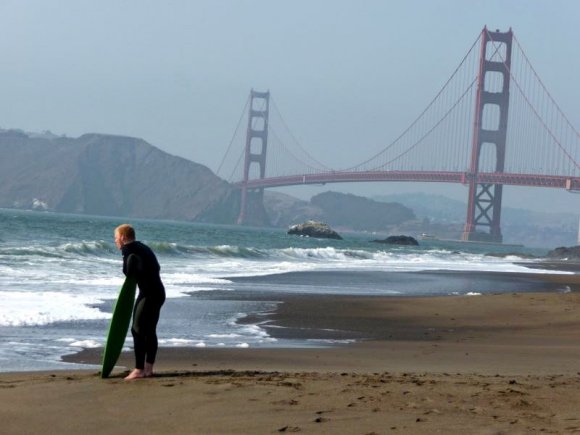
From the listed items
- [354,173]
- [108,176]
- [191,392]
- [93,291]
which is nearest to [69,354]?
[191,392]

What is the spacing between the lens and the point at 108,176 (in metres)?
127

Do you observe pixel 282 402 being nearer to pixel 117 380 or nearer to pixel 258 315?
pixel 117 380

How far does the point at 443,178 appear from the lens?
197ft

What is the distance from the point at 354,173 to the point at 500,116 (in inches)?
534

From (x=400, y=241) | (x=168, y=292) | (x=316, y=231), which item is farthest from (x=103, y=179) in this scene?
(x=168, y=292)

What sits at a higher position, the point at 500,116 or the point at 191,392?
the point at 500,116

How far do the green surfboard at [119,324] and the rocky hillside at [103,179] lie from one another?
103 metres

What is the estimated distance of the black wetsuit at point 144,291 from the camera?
560 cm

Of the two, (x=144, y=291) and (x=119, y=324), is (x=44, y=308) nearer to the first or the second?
(x=119, y=324)

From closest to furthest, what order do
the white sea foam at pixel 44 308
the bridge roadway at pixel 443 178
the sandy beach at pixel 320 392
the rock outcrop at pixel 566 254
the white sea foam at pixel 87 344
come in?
1. the sandy beach at pixel 320 392
2. the white sea foam at pixel 87 344
3. the white sea foam at pixel 44 308
4. the rock outcrop at pixel 566 254
5. the bridge roadway at pixel 443 178

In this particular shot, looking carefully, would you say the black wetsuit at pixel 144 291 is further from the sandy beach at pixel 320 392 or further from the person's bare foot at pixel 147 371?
the sandy beach at pixel 320 392

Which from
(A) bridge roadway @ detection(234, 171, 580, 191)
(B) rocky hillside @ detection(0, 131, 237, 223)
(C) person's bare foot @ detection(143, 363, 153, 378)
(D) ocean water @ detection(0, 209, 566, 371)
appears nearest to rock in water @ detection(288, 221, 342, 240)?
(A) bridge roadway @ detection(234, 171, 580, 191)

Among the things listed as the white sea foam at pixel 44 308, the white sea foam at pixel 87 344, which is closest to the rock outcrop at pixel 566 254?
the white sea foam at pixel 44 308

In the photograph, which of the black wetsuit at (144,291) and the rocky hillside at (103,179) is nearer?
the black wetsuit at (144,291)
